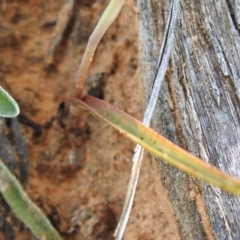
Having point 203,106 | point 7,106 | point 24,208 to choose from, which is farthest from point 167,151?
point 24,208

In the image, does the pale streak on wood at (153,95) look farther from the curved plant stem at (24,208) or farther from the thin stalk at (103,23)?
the curved plant stem at (24,208)

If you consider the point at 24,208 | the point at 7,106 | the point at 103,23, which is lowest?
the point at 24,208

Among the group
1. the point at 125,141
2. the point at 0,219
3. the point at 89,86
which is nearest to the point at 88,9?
the point at 89,86

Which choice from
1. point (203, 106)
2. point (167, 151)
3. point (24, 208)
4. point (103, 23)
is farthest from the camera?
point (24, 208)

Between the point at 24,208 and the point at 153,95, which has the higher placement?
the point at 153,95

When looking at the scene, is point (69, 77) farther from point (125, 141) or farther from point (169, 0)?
point (169, 0)

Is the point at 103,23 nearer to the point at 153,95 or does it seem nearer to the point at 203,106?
the point at 153,95
